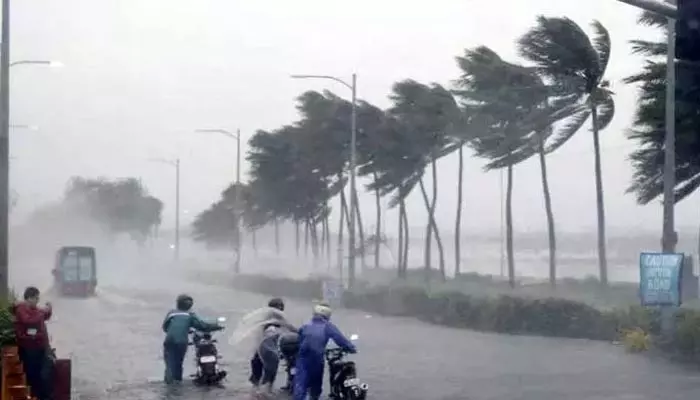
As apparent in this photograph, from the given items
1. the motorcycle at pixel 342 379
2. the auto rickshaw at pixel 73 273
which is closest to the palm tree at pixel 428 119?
the auto rickshaw at pixel 73 273

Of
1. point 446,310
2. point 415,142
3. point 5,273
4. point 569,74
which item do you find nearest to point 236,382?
point 5,273

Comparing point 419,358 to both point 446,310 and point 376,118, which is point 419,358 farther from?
point 376,118

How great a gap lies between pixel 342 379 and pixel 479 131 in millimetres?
27845

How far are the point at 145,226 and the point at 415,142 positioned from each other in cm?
5383

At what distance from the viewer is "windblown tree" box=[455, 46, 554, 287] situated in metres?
38.0

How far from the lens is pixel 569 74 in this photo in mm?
35781

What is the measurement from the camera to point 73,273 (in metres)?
58.1

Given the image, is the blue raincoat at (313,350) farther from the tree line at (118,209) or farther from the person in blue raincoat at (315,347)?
the tree line at (118,209)

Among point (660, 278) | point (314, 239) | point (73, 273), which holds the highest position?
point (314, 239)

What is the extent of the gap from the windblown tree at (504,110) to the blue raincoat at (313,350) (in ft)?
74.6

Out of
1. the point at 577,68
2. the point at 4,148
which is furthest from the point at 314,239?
the point at 4,148

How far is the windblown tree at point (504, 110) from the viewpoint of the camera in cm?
3797

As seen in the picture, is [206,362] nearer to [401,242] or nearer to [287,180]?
[401,242]

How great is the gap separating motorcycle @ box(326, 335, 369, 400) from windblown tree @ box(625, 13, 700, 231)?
44.7 ft
